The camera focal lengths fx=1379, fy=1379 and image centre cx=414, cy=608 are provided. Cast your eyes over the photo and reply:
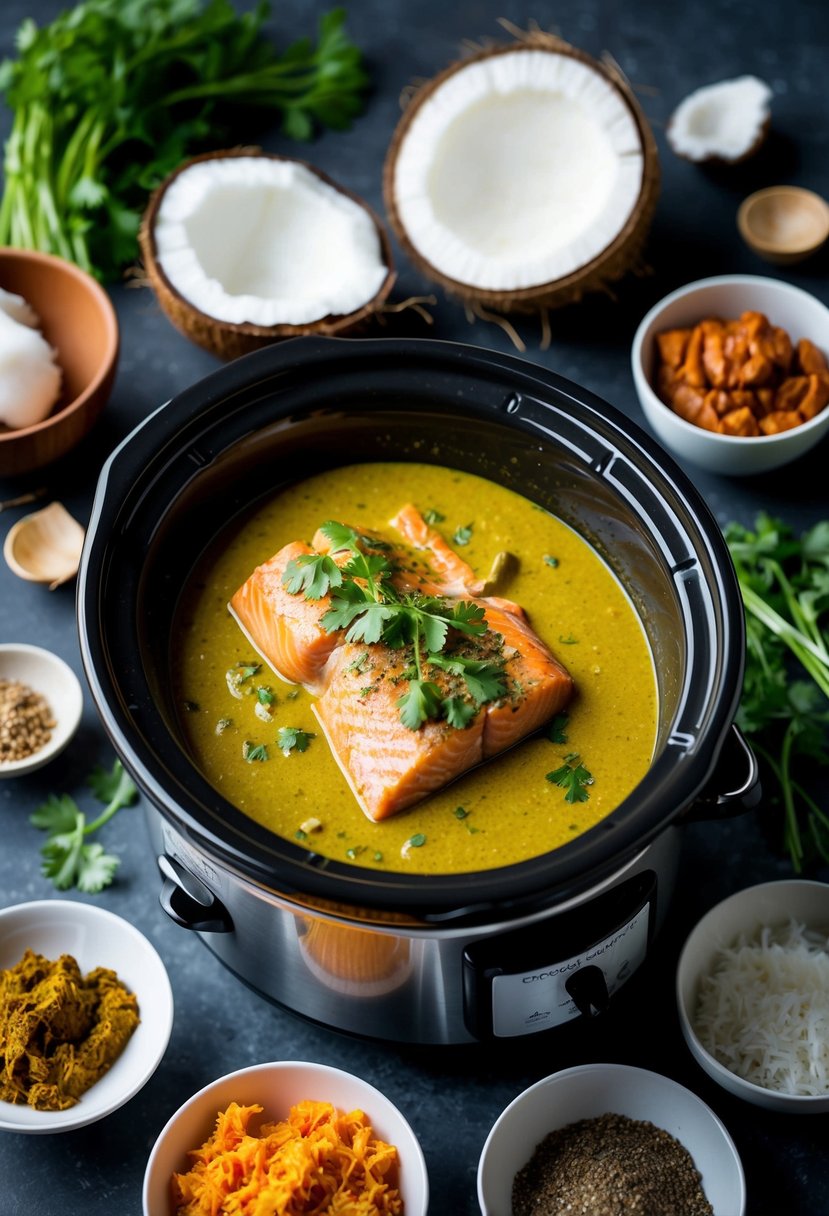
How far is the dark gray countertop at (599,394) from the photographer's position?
2807 millimetres

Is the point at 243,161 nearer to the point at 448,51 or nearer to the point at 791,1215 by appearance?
the point at 448,51

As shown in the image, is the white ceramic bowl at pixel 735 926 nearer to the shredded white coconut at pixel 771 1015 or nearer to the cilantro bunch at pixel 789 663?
the shredded white coconut at pixel 771 1015

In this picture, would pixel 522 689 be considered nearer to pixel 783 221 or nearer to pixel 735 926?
pixel 735 926

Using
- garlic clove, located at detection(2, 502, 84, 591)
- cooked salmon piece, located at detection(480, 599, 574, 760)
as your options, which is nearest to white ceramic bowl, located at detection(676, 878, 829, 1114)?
cooked salmon piece, located at detection(480, 599, 574, 760)

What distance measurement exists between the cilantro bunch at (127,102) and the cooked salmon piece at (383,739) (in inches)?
69.5

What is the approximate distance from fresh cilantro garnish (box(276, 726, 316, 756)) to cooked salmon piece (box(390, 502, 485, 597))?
1.44 ft

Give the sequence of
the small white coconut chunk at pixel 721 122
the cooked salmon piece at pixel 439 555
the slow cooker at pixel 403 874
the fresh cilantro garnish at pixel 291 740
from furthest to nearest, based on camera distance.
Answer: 1. the small white coconut chunk at pixel 721 122
2. the cooked salmon piece at pixel 439 555
3. the fresh cilantro garnish at pixel 291 740
4. the slow cooker at pixel 403 874

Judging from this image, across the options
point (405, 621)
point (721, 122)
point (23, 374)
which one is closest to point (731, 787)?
point (405, 621)

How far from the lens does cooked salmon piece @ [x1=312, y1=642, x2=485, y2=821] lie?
8.38 feet

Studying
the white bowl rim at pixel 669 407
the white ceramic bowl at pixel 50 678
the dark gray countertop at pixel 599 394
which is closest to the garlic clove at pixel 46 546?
the dark gray countertop at pixel 599 394

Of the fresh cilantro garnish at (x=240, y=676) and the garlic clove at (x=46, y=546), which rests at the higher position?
the fresh cilantro garnish at (x=240, y=676)

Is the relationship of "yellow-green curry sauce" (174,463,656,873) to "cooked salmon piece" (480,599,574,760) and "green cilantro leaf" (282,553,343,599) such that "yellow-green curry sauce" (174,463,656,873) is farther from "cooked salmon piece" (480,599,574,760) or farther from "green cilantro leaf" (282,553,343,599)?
"green cilantro leaf" (282,553,343,599)

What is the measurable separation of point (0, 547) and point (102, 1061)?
1448 millimetres

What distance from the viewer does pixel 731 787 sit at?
249 centimetres
